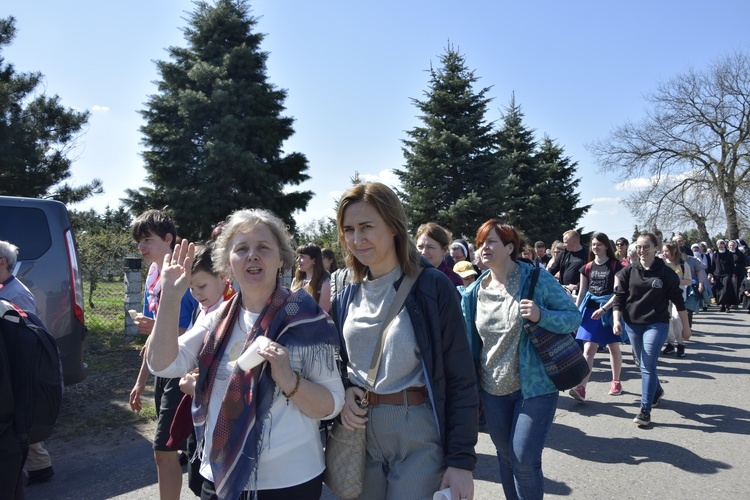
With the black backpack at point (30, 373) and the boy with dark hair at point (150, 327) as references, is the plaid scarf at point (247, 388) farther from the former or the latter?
the black backpack at point (30, 373)

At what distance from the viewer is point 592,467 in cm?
450

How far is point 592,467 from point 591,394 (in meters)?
2.50

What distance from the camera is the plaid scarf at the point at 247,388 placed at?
1938 millimetres

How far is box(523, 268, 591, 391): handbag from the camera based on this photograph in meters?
2.99

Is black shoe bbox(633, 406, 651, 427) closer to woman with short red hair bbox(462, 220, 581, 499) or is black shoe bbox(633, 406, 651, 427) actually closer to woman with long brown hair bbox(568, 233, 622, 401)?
woman with long brown hair bbox(568, 233, 622, 401)

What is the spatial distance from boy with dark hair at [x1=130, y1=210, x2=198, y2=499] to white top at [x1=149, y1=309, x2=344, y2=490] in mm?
870

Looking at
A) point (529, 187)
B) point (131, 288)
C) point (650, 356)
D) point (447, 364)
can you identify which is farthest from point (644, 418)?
point (529, 187)

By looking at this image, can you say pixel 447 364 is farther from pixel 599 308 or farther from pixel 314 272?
pixel 599 308

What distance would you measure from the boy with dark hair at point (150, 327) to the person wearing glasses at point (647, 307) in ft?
15.3

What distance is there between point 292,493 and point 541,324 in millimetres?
1722

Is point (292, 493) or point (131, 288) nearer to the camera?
point (292, 493)

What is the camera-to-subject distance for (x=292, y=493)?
202cm

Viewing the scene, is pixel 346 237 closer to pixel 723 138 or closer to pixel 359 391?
pixel 359 391

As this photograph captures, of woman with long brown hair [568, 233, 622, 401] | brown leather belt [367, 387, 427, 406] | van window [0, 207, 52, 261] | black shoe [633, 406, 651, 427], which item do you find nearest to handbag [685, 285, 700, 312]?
woman with long brown hair [568, 233, 622, 401]
